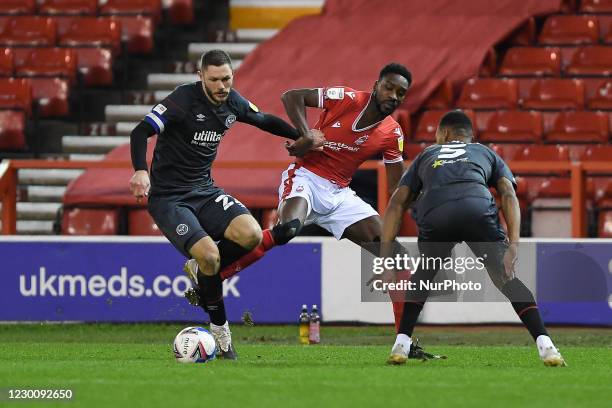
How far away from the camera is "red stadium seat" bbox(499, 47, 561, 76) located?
16.9 meters

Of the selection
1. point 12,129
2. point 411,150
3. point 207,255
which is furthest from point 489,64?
point 207,255

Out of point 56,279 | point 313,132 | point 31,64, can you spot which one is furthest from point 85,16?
point 313,132

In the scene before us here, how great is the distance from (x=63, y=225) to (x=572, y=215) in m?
5.26

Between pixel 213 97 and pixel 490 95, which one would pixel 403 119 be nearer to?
pixel 490 95

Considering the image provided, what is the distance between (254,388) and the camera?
7.52 metres

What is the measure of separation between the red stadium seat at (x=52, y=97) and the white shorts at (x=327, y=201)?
24.0 ft

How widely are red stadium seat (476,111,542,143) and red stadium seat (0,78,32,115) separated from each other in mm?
5418

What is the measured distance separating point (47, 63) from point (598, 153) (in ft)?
23.2

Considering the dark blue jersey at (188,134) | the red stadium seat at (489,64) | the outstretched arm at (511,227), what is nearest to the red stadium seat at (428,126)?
the red stadium seat at (489,64)

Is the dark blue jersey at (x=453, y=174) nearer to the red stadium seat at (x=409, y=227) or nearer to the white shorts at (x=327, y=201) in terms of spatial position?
the white shorts at (x=327, y=201)

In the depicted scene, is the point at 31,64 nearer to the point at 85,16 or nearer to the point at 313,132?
the point at 85,16

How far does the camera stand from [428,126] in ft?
52.2

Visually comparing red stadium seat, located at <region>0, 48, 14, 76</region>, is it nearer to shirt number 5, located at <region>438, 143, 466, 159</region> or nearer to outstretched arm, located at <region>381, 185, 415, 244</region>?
outstretched arm, located at <region>381, 185, 415, 244</region>

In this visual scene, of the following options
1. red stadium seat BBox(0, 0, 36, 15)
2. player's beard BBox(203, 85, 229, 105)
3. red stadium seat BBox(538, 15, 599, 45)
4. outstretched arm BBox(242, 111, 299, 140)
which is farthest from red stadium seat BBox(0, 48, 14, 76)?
player's beard BBox(203, 85, 229, 105)
